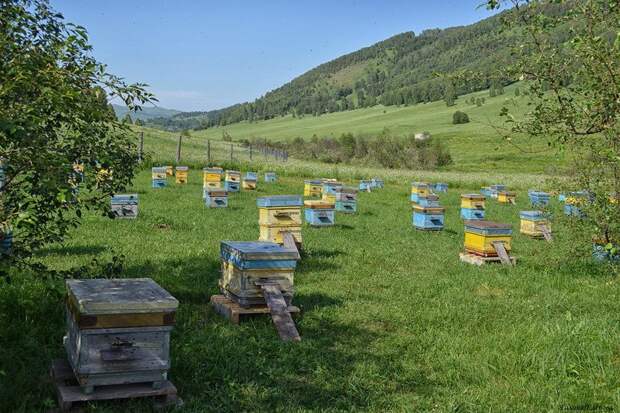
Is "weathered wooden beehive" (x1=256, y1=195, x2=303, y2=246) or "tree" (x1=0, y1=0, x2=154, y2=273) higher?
"tree" (x1=0, y1=0, x2=154, y2=273)

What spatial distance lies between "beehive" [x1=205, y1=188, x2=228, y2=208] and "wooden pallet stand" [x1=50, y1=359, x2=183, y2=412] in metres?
12.9

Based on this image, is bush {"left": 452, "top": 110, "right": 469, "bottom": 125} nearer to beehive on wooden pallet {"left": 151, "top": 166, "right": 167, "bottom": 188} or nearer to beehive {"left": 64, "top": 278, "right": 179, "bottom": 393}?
beehive on wooden pallet {"left": 151, "top": 166, "right": 167, "bottom": 188}

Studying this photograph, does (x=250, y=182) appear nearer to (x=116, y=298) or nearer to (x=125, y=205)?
(x=125, y=205)

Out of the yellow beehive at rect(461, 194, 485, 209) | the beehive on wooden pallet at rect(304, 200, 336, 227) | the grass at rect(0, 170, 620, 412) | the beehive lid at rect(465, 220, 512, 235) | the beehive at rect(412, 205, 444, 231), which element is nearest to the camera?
the grass at rect(0, 170, 620, 412)

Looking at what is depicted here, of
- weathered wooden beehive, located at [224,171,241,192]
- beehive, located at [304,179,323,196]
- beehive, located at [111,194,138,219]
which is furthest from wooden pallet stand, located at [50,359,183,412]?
beehive, located at [304,179,323,196]

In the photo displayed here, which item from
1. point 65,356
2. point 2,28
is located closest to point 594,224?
point 65,356

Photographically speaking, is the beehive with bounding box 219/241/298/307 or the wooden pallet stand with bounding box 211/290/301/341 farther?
the beehive with bounding box 219/241/298/307

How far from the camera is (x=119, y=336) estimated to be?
4684 millimetres

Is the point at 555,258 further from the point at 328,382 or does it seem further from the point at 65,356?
the point at 65,356

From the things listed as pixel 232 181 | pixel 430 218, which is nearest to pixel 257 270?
pixel 430 218

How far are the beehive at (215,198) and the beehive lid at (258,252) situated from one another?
34.5 ft

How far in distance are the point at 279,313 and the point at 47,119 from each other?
3.27 metres

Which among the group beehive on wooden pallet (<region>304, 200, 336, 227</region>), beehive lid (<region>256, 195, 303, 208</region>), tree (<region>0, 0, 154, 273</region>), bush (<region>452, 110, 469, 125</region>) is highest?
bush (<region>452, 110, 469, 125</region>)

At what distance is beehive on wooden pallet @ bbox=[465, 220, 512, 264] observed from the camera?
11.5 m
